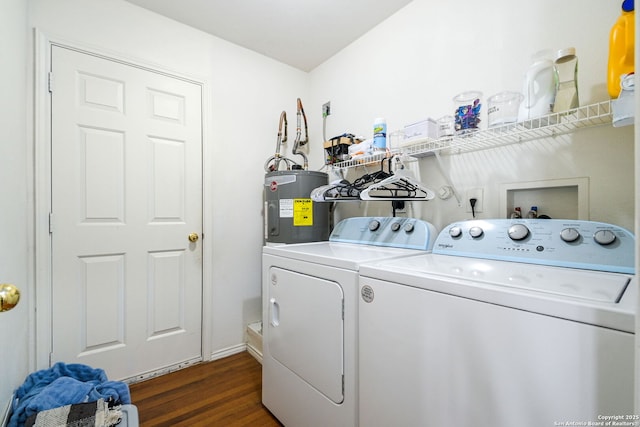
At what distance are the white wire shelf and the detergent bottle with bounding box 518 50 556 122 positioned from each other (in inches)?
1.2

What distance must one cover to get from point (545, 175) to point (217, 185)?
206cm

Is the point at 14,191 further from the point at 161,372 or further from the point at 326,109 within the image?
the point at 326,109

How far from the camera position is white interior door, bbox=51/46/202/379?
1.66m

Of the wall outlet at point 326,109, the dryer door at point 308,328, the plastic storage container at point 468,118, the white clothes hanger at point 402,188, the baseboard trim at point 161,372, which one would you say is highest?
the wall outlet at point 326,109

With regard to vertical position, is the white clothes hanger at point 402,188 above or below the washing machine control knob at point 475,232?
above

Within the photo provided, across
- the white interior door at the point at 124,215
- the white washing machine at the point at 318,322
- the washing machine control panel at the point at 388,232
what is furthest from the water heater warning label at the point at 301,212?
the white interior door at the point at 124,215

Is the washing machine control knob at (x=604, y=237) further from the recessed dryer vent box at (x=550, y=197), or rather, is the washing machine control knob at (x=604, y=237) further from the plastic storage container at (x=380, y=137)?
the plastic storage container at (x=380, y=137)

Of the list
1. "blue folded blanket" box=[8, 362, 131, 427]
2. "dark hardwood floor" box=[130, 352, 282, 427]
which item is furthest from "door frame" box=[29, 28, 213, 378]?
"dark hardwood floor" box=[130, 352, 282, 427]

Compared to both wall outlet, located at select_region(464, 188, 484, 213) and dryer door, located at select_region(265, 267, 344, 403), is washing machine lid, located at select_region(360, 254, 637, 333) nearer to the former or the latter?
dryer door, located at select_region(265, 267, 344, 403)

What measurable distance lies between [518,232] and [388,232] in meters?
0.62

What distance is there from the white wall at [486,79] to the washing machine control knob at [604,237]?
26 centimetres

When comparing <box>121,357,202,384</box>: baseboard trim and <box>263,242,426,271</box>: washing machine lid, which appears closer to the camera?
<box>263,242,426,271</box>: washing machine lid

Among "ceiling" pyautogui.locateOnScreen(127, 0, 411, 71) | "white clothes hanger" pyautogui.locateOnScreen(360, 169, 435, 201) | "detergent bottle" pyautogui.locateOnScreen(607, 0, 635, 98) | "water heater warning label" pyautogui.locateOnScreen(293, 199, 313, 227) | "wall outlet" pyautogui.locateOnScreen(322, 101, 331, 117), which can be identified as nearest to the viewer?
"detergent bottle" pyautogui.locateOnScreen(607, 0, 635, 98)

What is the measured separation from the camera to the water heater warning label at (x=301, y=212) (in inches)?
77.2
